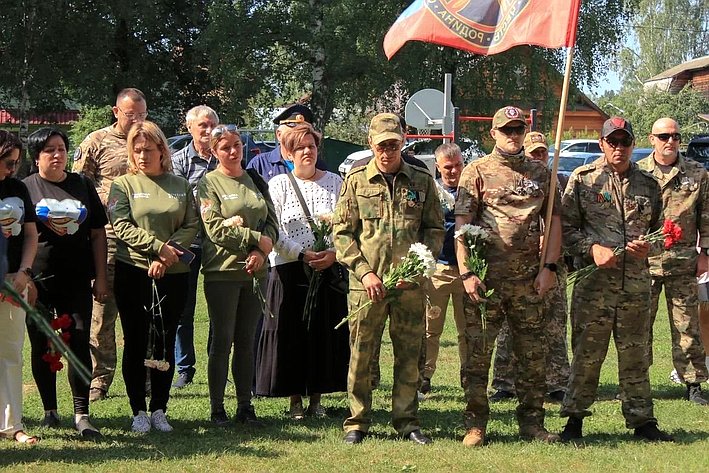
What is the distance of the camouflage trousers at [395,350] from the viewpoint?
665 centimetres

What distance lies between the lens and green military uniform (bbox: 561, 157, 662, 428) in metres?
6.79

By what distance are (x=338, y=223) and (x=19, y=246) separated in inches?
80.8

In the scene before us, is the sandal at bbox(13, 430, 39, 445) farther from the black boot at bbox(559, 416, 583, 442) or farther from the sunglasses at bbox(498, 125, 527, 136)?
the sunglasses at bbox(498, 125, 527, 136)

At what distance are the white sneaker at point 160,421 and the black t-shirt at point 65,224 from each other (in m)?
1.06

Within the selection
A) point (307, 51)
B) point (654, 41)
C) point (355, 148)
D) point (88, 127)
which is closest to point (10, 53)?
point (88, 127)

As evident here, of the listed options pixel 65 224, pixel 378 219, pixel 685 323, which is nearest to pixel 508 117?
pixel 378 219

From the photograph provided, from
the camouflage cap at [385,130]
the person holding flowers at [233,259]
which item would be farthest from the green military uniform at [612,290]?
the person holding flowers at [233,259]

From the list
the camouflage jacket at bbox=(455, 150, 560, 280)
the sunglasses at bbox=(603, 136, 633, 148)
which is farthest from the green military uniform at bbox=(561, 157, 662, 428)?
the camouflage jacket at bbox=(455, 150, 560, 280)

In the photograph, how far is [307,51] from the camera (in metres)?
32.8

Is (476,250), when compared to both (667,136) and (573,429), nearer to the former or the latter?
(573,429)

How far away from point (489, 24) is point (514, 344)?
265 cm

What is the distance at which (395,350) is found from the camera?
6.73 meters

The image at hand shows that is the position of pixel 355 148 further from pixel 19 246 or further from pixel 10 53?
pixel 19 246

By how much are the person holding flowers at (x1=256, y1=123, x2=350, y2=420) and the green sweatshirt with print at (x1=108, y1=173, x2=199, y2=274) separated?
740 mm
